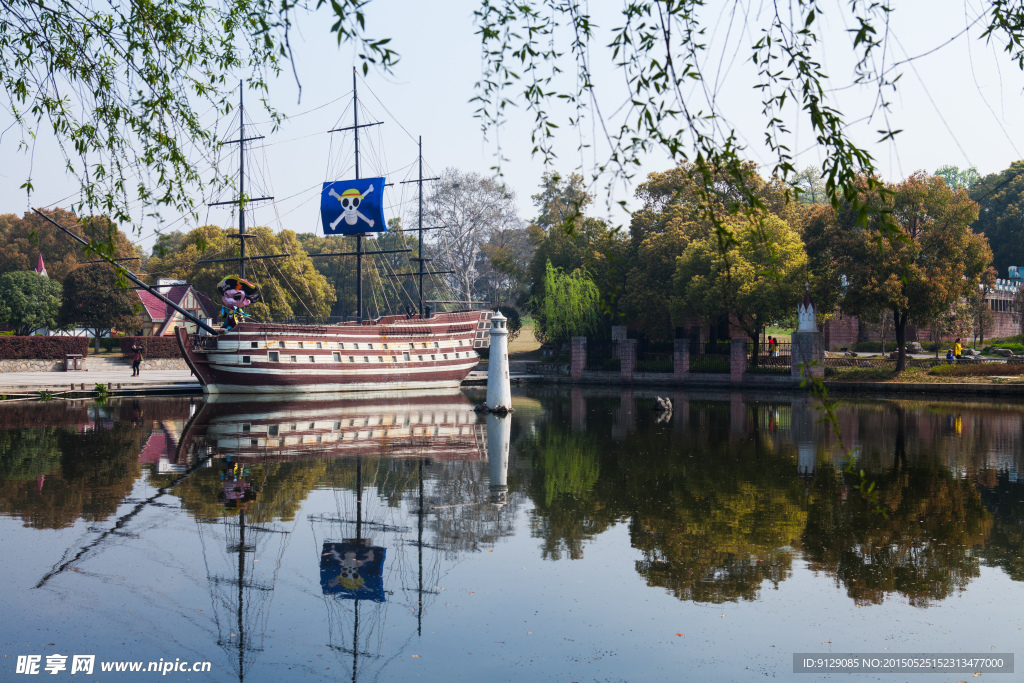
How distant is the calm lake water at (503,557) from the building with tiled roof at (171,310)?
151 ft

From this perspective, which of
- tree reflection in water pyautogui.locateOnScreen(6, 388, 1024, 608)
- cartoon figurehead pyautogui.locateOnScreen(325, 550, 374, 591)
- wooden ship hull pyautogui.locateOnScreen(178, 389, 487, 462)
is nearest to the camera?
cartoon figurehead pyautogui.locateOnScreen(325, 550, 374, 591)

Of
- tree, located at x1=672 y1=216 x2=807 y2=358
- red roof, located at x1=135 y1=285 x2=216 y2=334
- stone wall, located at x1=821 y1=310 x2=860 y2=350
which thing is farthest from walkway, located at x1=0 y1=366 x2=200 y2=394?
stone wall, located at x1=821 y1=310 x2=860 y2=350

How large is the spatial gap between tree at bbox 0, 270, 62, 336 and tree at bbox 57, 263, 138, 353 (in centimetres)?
143

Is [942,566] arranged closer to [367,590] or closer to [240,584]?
[367,590]

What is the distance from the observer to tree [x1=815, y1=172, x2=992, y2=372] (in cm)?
4147

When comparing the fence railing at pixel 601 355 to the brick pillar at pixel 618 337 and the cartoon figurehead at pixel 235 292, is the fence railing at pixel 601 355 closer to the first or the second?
the brick pillar at pixel 618 337

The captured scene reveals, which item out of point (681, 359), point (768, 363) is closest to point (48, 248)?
point (681, 359)

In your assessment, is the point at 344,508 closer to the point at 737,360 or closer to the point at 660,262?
the point at 737,360

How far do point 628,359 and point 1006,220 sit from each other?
44.7 metres

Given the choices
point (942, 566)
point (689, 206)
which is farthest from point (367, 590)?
point (689, 206)

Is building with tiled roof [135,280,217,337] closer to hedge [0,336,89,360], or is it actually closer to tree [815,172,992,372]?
hedge [0,336,89,360]

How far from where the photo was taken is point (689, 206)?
58906mm

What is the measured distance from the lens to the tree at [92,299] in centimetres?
6159

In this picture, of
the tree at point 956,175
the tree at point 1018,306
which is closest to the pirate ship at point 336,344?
the tree at point 1018,306
